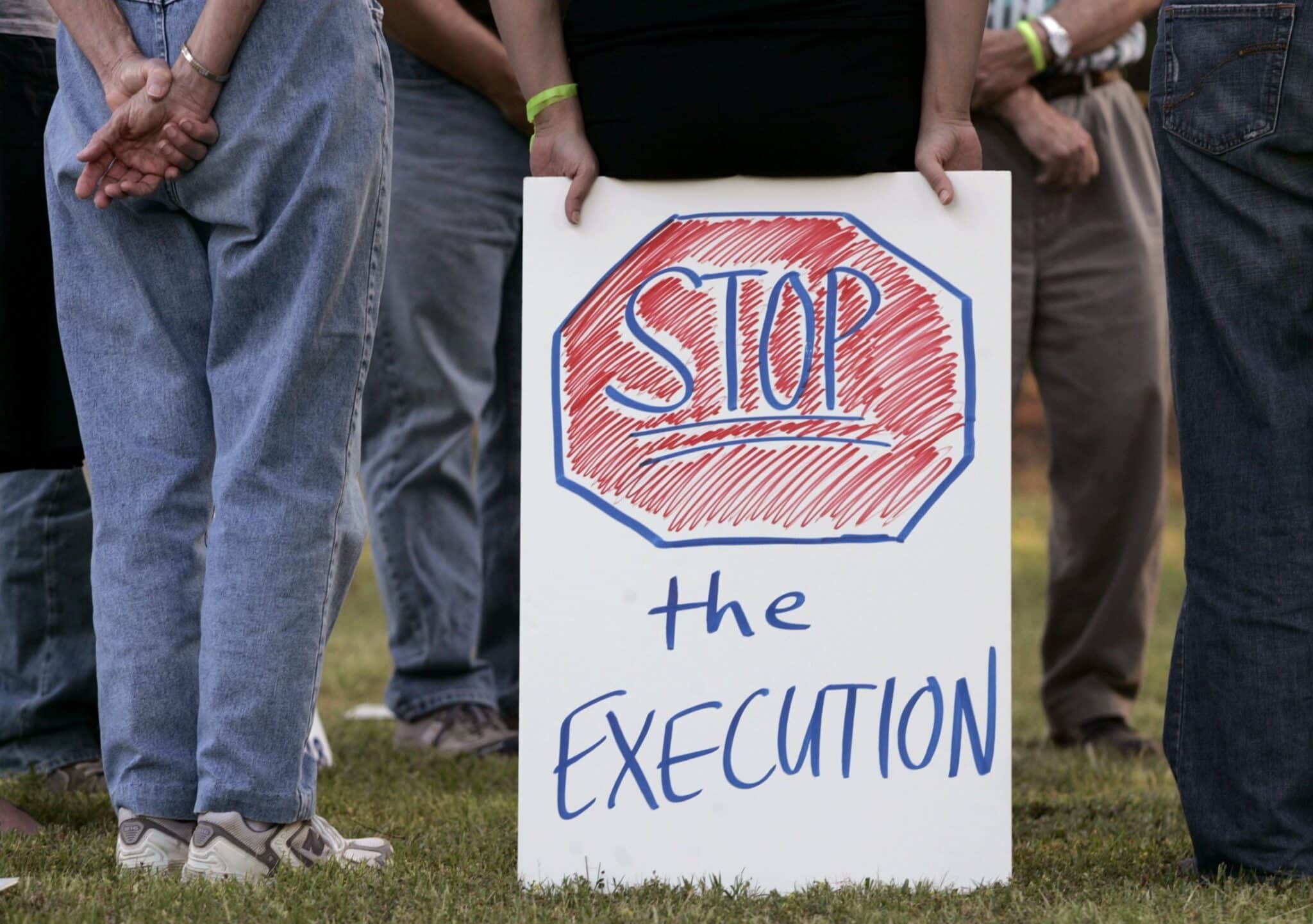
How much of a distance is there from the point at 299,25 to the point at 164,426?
0.58 meters

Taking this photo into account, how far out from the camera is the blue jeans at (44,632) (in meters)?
3.06

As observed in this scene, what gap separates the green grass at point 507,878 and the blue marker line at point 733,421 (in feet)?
2.01

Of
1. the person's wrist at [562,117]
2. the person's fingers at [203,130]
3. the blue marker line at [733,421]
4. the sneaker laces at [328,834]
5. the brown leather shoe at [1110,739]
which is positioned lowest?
the brown leather shoe at [1110,739]

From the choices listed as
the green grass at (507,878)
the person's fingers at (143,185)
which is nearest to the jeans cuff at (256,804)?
the green grass at (507,878)

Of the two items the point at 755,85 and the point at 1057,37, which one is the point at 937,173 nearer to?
the point at 755,85

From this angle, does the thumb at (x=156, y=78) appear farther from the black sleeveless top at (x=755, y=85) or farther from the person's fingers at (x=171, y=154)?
the black sleeveless top at (x=755, y=85)

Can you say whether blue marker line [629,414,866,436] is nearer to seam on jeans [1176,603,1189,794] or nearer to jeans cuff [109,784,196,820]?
seam on jeans [1176,603,1189,794]

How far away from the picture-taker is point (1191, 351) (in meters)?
2.19

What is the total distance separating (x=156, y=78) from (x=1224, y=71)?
1.41m

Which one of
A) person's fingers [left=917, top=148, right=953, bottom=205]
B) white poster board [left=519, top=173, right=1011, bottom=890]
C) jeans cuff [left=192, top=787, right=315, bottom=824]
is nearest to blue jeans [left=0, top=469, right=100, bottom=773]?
jeans cuff [left=192, top=787, right=315, bottom=824]

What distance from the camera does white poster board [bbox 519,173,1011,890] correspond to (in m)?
2.18

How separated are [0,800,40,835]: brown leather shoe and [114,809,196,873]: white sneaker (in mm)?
365

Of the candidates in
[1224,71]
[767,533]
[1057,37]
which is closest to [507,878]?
[767,533]

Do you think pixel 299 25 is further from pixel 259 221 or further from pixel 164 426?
pixel 164 426
